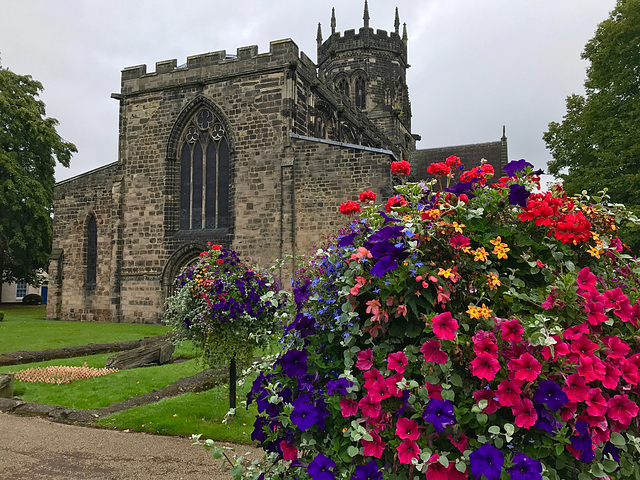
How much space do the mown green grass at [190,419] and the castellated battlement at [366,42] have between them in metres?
33.6

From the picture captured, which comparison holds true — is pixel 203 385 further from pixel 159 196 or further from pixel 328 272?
pixel 159 196

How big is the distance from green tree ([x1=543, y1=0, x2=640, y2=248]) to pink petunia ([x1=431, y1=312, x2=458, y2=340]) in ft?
54.2

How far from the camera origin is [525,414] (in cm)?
204

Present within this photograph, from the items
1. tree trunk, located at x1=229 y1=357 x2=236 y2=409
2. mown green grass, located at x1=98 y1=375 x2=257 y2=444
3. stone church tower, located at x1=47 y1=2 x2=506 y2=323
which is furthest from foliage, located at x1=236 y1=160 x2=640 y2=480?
stone church tower, located at x1=47 y1=2 x2=506 y2=323

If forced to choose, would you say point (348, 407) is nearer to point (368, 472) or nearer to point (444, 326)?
point (368, 472)

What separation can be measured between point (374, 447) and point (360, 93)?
1475 inches

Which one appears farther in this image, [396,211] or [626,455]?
[396,211]

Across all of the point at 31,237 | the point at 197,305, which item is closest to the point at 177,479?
the point at 197,305

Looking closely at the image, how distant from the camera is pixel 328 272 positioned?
2812 mm

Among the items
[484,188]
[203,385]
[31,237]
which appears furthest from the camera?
[31,237]

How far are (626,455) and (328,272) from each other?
1655mm

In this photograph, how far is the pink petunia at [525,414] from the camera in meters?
2.02

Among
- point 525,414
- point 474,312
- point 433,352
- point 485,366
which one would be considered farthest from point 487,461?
point 474,312

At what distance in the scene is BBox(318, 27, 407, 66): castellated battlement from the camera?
1469 inches
